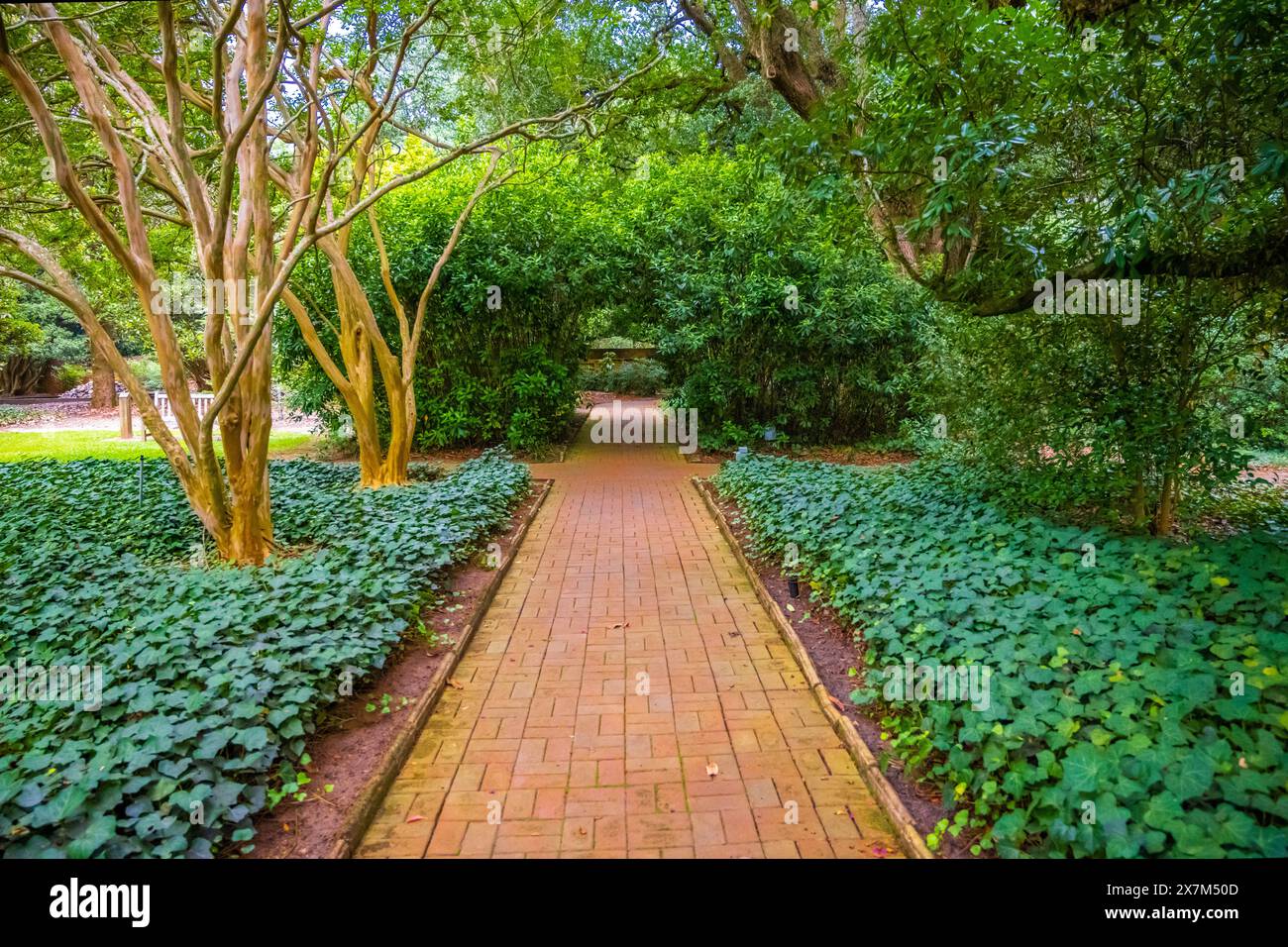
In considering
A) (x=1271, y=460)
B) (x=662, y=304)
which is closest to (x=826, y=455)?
(x=662, y=304)

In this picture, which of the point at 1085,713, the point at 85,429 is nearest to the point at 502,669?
the point at 1085,713

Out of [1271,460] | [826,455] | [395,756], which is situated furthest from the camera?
[1271,460]

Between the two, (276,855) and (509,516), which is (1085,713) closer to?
(276,855)

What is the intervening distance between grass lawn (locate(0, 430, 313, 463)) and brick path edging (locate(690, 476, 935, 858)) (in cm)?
1011

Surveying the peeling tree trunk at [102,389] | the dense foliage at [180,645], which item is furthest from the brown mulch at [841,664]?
the peeling tree trunk at [102,389]

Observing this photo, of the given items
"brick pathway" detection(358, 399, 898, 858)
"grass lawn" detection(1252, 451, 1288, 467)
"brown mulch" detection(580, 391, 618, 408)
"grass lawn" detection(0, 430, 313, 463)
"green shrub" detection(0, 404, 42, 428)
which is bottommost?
"brick pathway" detection(358, 399, 898, 858)

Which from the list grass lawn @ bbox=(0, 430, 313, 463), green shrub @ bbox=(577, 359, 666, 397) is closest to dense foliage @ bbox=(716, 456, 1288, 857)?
grass lawn @ bbox=(0, 430, 313, 463)

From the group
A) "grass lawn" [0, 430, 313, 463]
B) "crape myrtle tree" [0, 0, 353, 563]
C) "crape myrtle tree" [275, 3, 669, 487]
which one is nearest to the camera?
"crape myrtle tree" [0, 0, 353, 563]

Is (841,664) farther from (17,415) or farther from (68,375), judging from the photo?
(68,375)

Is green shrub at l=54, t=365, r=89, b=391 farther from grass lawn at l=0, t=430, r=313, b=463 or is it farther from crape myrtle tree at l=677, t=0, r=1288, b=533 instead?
crape myrtle tree at l=677, t=0, r=1288, b=533

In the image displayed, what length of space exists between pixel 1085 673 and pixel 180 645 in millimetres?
4252

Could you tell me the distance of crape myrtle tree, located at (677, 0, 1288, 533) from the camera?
4.15m

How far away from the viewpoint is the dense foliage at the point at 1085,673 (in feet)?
7.77

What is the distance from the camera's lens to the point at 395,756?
333 centimetres
